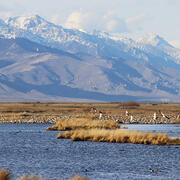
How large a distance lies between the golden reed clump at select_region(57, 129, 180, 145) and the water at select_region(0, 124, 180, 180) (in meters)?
0.98

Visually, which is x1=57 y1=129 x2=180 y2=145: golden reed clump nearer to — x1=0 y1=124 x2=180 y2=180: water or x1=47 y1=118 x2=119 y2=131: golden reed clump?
x1=0 y1=124 x2=180 y2=180: water

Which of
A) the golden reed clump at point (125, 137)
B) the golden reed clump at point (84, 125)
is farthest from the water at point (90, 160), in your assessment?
the golden reed clump at point (84, 125)

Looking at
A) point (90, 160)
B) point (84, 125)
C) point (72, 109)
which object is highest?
point (72, 109)

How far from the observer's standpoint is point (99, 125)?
62.8 m

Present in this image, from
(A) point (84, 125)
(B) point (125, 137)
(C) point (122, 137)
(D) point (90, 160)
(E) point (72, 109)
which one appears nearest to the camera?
(D) point (90, 160)

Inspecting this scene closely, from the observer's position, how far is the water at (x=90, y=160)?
33.1 meters

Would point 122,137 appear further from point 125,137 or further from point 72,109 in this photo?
point 72,109

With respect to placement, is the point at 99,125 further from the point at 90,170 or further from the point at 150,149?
the point at 90,170

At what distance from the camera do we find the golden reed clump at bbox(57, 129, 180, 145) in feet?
156

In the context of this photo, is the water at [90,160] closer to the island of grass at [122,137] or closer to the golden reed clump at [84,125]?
the island of grass at [122,137]

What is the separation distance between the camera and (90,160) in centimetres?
3922

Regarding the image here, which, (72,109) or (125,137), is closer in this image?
(125,137)

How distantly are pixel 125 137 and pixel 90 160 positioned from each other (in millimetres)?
10179

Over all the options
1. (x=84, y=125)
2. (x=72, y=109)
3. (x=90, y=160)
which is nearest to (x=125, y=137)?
(x=90, y=160)
